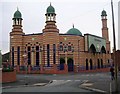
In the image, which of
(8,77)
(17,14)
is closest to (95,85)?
(8,77)

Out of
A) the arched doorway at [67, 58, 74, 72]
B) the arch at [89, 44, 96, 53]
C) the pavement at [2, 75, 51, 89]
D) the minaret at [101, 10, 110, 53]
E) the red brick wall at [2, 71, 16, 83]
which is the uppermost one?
the minaret at [101, 10, 110, 53]

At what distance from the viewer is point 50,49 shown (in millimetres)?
64062

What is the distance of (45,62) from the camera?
63.9 metres

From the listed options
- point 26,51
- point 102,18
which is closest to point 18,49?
point 26,51

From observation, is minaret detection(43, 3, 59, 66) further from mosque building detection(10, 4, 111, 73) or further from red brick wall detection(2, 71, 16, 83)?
red brick wall detection(2, 71, 16, 83)

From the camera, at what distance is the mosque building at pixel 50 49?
64.1 metres

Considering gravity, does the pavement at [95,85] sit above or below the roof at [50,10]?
below

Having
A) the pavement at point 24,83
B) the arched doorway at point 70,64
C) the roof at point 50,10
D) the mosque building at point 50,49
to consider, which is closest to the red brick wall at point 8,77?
the pavement at point 24,83

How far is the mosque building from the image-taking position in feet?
210

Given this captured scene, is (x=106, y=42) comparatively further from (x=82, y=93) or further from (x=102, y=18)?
(x=82, y=93)

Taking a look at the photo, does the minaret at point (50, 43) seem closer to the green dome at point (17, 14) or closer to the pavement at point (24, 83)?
the green dome at point (17, 14)

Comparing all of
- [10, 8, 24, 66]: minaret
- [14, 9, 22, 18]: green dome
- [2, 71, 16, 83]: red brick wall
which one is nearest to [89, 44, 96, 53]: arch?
[10, 8, 24, 66]: minaret

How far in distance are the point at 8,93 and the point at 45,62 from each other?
145ft

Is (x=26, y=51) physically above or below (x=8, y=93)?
above
